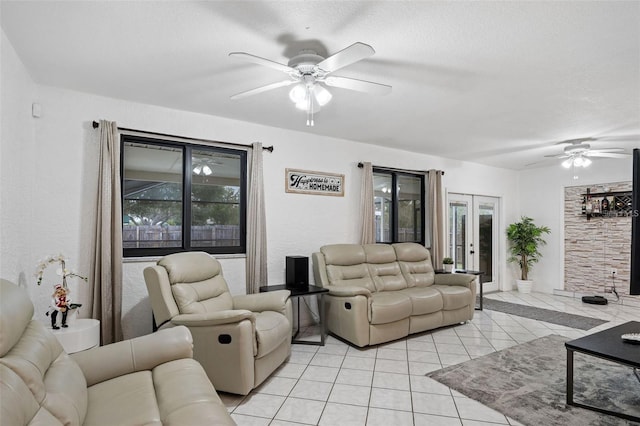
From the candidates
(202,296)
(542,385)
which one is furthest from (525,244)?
(202,296)

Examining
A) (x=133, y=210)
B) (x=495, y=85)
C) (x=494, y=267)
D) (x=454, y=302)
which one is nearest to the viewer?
(x=495, y=85)

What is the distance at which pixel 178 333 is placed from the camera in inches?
80.8

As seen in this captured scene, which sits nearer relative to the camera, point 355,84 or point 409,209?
point 355,84

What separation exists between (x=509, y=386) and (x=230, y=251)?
295 centimetres

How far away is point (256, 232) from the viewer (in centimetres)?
384

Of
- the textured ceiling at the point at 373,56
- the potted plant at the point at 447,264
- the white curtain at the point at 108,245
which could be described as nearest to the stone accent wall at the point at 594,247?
the textured ceiling at the point at 373,56

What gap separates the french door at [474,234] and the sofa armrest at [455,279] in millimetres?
1386

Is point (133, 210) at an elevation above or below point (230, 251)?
above

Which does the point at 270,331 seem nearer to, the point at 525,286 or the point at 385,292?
the point at 385,292

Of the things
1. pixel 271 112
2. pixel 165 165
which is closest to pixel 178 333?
pixel 165 165

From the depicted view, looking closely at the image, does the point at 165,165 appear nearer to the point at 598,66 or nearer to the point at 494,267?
the point at 598,66

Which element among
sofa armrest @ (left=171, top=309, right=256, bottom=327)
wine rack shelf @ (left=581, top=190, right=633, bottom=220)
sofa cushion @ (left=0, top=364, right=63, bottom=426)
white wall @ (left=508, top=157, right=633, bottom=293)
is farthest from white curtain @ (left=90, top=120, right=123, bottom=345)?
wine rack shelf @ (left=581, top=190, right=633, bottom=220)

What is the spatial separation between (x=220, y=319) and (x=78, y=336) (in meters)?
1.02

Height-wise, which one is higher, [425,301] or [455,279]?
[455,279]
